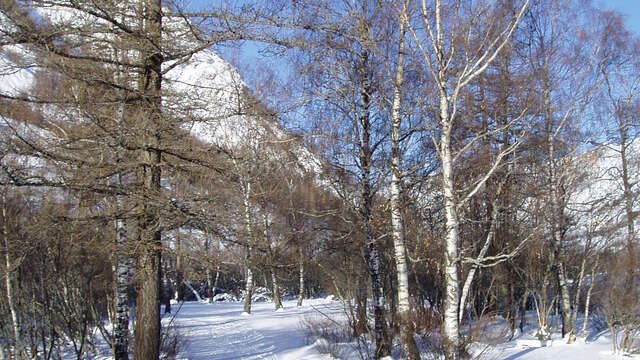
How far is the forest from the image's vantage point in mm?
6156

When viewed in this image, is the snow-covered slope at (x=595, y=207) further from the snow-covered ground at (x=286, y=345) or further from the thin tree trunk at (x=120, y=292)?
the thin tree trunk at (x=120, y=292)

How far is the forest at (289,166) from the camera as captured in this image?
242 inches

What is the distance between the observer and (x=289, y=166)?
10203mm

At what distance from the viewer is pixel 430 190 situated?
33.9ft

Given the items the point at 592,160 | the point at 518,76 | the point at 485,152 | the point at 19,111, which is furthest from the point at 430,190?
the point at 19,111

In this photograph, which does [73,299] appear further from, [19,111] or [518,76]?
[518,76]

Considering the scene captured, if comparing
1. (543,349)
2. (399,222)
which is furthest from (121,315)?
(543,349)

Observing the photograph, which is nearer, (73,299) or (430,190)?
(73,299)

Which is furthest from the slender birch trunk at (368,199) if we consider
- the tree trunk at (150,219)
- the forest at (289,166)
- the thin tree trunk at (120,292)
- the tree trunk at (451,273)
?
the thin tree trunk at (120,292)

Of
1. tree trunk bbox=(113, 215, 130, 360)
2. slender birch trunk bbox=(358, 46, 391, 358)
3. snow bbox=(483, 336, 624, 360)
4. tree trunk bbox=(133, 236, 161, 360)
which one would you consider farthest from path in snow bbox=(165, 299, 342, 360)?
snow bbox=(483, 336, 624, 360)

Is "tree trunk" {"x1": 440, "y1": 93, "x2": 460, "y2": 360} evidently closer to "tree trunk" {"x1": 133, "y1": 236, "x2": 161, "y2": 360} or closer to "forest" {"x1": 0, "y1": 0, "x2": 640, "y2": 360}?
"forest" {"x1": 0, "y1": 0, "x2": 640, "y2": 360}

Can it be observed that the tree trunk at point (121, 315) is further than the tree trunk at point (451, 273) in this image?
Yes

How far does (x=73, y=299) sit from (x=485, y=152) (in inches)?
345

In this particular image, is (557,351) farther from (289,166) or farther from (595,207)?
(289,166)
